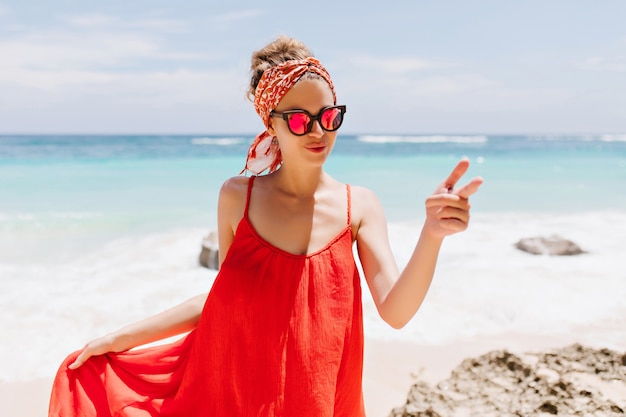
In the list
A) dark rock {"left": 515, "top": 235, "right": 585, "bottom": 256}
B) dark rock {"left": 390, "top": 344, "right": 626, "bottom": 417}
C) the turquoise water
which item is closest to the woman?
dark rock {"left": 390, "top": 344, "right": 626, "bottom": 417}

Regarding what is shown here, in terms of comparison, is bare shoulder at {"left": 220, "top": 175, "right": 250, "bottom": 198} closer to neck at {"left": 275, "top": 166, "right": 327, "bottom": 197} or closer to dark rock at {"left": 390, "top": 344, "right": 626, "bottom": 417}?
neck at {"left": 275, "top": 166, "right": 327, "bottom": 197}

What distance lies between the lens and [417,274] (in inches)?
75.0

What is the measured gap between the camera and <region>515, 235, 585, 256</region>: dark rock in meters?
8.38

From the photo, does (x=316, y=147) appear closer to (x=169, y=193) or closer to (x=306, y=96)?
(x=306, y=96)

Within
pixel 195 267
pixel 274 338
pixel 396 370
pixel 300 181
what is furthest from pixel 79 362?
pixel 195 267

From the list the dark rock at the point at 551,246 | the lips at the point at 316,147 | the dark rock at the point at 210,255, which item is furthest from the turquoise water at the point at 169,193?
the lips at the point at 316,147

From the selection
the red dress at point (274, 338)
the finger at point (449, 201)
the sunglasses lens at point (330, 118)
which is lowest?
the red dress at point (274, 338)

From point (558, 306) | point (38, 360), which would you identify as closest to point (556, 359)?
point (558, 306)

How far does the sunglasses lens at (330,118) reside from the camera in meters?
2.17

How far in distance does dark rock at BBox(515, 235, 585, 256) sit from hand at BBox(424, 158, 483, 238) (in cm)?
728

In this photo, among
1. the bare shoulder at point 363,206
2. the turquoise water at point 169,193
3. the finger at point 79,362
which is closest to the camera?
the bare shoulder at point 363,206

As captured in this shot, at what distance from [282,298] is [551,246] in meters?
7.19

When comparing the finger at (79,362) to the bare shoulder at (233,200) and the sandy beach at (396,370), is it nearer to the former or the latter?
the bare shoulder at (233,200)

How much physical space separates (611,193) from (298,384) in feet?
56.9
